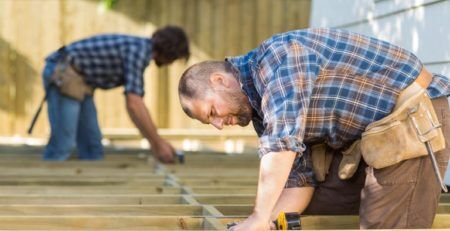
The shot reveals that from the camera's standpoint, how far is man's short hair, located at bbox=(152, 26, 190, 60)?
7.07 meters

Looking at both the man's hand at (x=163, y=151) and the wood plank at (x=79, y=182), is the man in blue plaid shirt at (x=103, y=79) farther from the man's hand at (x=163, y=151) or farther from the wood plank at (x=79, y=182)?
the wood plank at (x=79, y=182)

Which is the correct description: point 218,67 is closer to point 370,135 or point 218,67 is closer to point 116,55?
point 370,135

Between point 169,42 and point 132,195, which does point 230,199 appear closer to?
point 132,195

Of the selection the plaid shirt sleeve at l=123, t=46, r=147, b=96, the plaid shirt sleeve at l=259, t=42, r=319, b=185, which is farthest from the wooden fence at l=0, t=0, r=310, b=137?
the plaid shirt sleeve at l=259, t=42, r=319, b=185

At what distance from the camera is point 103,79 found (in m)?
7.45

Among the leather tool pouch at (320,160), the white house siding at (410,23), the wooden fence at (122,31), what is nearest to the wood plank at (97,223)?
the leather tool pouch at (320,160)

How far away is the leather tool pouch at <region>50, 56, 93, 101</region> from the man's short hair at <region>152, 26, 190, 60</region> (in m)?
0.80

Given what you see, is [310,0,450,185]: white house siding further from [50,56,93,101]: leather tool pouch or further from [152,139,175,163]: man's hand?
[50,56,93,101]: leather tool pouch

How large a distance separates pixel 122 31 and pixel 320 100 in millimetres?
7913

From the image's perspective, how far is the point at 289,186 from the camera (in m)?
4.29

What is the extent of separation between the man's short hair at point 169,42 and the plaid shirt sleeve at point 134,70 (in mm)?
141

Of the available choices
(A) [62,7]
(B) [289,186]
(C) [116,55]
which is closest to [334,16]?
(C) [116,55]

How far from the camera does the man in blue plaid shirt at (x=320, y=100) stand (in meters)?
3.50

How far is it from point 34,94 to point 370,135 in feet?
26.3
